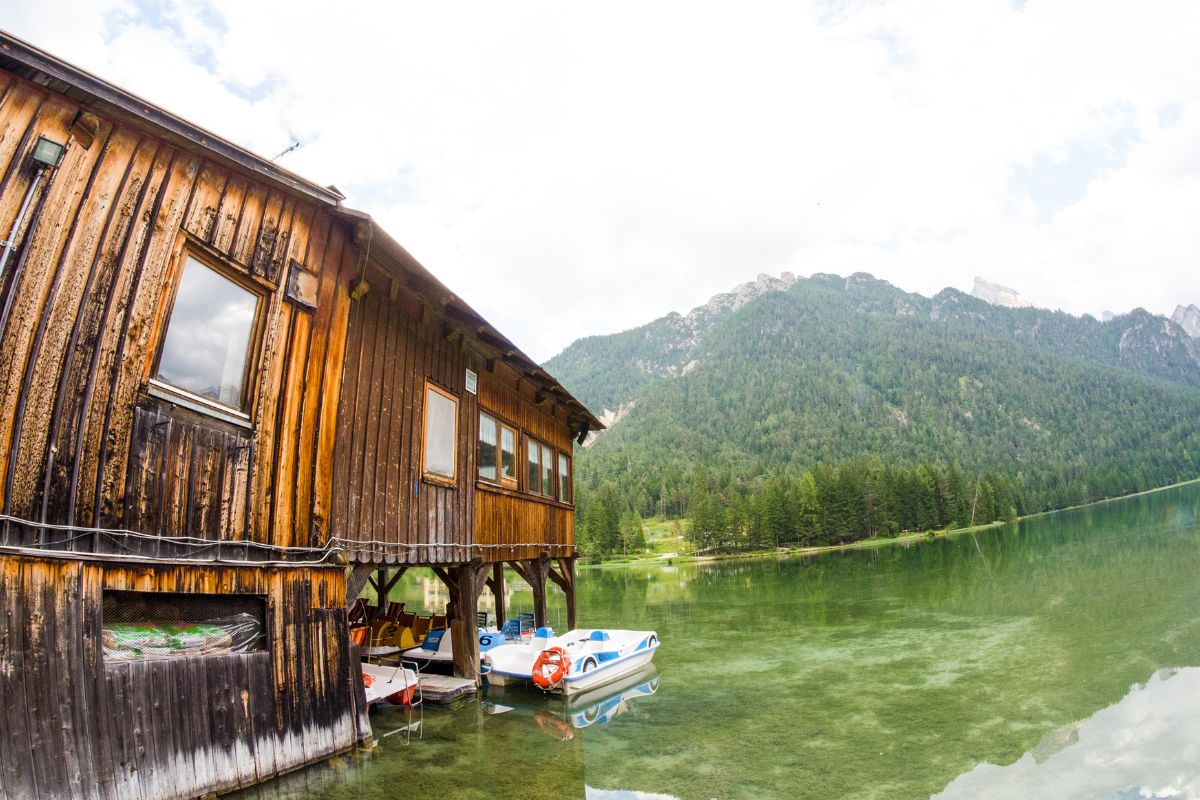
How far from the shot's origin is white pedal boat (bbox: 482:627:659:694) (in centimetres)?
1391

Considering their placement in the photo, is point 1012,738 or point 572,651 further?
point 572,651

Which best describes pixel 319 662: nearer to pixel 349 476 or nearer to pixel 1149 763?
pixel 349 476

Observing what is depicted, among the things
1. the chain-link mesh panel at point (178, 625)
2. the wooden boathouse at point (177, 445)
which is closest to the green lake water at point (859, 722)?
the wooden boathouse at point (177, 445)

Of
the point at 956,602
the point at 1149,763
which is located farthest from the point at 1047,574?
the point at 1149,763

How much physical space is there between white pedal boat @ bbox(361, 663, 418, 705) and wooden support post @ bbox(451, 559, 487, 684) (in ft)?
3.36

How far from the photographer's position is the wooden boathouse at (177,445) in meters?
5.72

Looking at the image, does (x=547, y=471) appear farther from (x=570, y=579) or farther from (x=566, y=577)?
(x=570, y=579)

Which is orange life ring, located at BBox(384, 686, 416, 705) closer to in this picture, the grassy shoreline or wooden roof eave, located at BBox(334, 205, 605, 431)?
wooden roof eave, located at BBox(334, 205, 605, 431)

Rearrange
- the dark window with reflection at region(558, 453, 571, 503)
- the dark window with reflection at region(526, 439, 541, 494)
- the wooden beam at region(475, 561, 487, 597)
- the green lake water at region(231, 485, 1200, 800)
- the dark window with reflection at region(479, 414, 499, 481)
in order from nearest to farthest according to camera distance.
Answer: the green lake water at region(231, 485, 1200, 800), the wooden beam at region(475, 561, 487, 597), the dark window with reflection at region(479, 414, 499, 481), the dark window with reflection at region(526, 439, 541, 494), the dark window with reflection at region(558, 453, 571, 503)

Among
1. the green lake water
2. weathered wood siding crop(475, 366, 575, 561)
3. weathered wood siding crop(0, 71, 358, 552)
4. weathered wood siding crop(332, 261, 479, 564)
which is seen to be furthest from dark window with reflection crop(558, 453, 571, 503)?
weathered wood siding crop(0, 71, 358, 552)

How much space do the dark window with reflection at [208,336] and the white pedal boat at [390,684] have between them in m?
6.52

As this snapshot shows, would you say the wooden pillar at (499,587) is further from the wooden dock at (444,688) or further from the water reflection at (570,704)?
the wooden dock at (444,688)

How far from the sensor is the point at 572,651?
14922 mm

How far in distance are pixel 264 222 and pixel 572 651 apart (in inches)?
419
